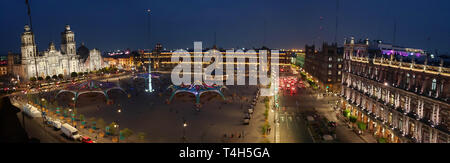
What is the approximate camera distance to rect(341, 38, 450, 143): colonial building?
24.2 metres

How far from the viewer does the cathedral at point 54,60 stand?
89375mm

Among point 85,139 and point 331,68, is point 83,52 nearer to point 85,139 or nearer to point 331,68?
point 331,68

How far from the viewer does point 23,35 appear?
88.2m

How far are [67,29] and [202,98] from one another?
77.0 metres

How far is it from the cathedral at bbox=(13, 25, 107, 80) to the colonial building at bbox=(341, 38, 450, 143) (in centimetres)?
9073

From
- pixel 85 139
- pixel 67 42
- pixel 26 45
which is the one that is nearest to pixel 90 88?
pixel 85 139

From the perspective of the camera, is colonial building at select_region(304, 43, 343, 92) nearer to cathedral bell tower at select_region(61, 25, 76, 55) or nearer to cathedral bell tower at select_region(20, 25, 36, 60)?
cathedral bell tower at select_region(20, 25, 36, 60)

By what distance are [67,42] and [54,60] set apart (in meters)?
10.6

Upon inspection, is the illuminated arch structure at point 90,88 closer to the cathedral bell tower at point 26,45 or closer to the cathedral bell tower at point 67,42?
the cathedral bell tower at point 26,45

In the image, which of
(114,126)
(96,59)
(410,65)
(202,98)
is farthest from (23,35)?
(410,65)

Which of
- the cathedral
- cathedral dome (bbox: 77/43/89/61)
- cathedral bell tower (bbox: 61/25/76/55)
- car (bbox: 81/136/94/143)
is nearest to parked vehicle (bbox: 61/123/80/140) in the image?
car (bbox: 81/136/94/143)

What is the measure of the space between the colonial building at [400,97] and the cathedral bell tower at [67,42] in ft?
335

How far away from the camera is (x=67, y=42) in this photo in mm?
107375
